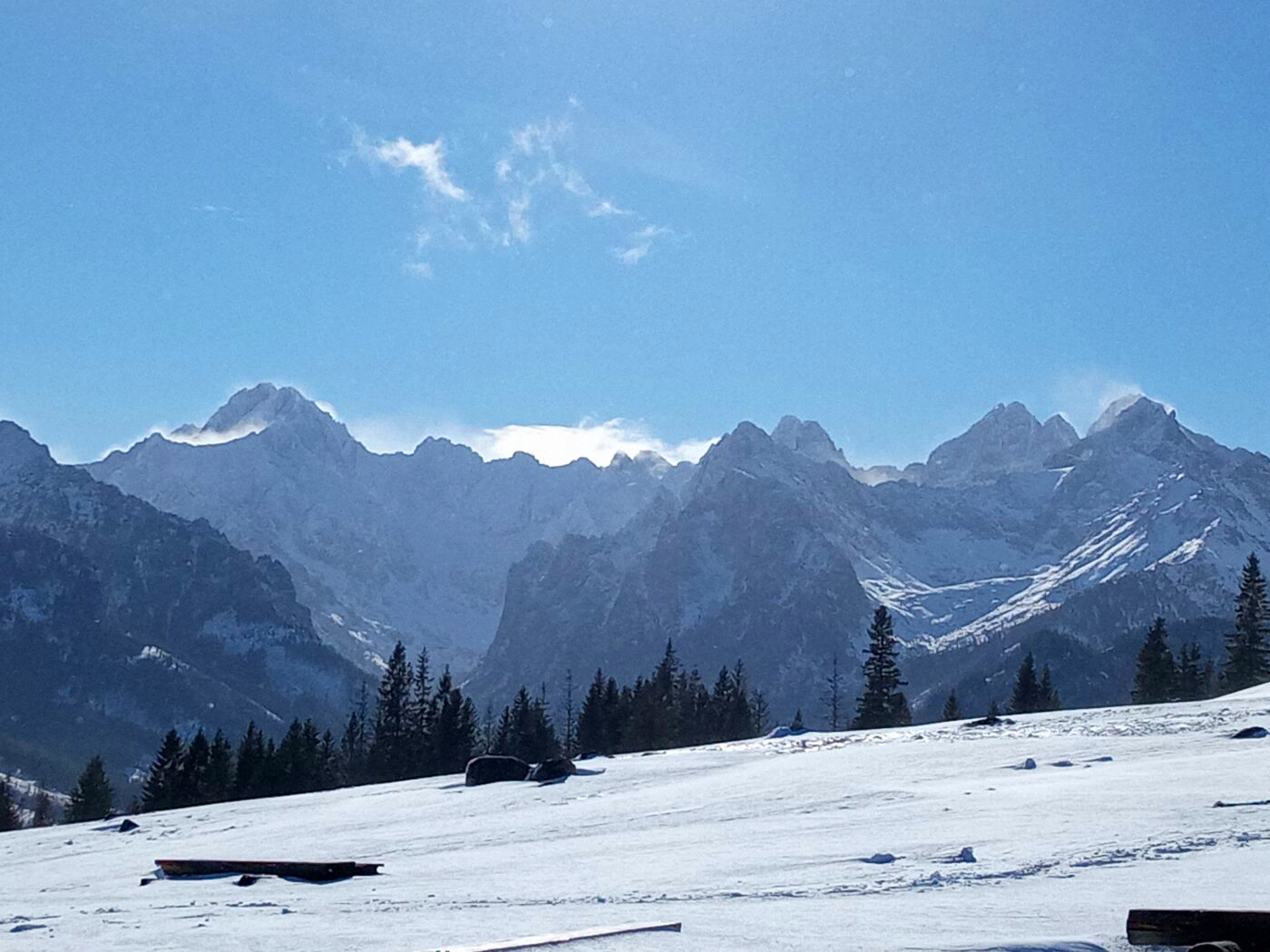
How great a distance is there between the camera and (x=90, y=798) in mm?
95875

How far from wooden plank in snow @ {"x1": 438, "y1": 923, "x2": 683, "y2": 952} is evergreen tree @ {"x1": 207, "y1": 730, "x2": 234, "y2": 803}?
3295 inches

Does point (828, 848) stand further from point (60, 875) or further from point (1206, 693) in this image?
point (1206, 693)

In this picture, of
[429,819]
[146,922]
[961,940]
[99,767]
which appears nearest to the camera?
[961,940]

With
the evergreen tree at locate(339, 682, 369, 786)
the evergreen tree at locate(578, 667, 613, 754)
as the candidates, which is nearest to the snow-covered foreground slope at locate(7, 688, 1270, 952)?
the evergreen tree at locate(578, 667, 613, 754)

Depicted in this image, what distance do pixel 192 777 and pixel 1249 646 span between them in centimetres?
8347

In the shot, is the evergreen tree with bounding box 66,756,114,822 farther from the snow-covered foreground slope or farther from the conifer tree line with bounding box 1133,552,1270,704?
the conifer tree line with bounding box 1133,552,1270,704

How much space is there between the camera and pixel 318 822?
89.5 feet

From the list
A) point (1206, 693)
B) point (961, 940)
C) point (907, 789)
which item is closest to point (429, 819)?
point (907, 789)

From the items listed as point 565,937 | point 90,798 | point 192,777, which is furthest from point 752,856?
point 90,798

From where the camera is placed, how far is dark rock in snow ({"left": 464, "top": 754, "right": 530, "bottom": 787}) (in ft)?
116

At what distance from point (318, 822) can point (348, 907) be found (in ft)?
47.8

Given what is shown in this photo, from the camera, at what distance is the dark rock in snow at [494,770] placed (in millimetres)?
35344

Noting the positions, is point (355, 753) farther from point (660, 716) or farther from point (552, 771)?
point (552, 771)

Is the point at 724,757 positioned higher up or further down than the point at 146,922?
higher up
